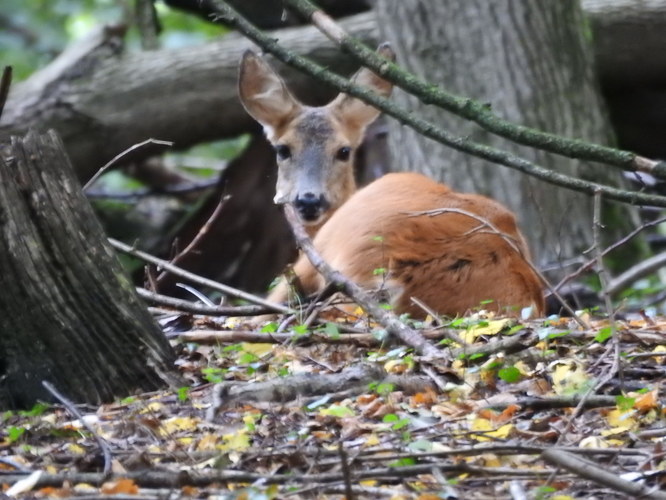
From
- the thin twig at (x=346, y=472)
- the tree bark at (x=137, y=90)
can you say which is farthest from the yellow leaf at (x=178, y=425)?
the tree bark at (x=137, y=90)

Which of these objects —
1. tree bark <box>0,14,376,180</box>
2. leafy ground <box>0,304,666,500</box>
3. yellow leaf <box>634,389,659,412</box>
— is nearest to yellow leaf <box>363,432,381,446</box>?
leafy ground <box>0,304,666,500</box>

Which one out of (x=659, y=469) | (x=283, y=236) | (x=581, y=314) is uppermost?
(x=659, y=469)

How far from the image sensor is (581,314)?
5277 mm

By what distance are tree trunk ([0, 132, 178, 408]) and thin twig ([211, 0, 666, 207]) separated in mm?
810

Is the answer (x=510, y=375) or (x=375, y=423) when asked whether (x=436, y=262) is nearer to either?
(x=510, y=375)

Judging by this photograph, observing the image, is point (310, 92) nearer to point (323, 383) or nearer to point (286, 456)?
point (323, 383)

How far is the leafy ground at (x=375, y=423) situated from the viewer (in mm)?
3229

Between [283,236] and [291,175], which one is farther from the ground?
[291,175]

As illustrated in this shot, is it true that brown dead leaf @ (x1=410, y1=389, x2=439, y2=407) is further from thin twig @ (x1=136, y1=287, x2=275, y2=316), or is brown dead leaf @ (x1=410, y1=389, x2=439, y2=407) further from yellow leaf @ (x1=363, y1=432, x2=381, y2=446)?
thin twig @ (x1=136, y1=287, x2=275, y2=316)

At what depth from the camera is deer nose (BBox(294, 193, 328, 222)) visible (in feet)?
27.4

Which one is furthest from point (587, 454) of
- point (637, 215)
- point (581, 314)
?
point (637, 215)

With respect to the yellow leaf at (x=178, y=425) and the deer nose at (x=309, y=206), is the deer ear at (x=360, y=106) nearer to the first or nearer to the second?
the deer nose at (x=309, y=206)

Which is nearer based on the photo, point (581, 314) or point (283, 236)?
point (581, 314)

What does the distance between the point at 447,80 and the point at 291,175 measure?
1.40 m
